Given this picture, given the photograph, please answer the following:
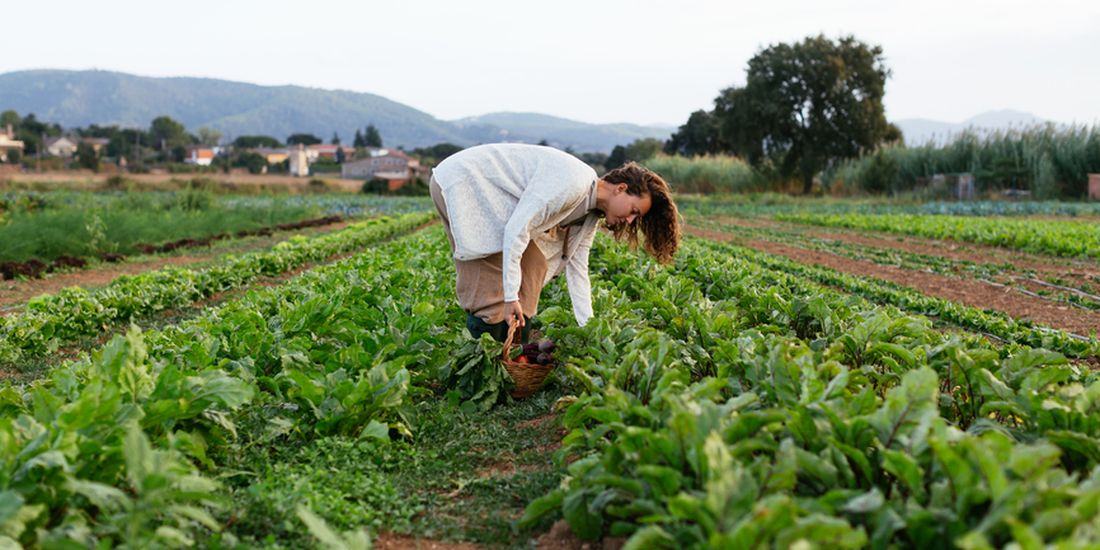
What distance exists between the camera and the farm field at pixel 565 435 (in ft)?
7.19

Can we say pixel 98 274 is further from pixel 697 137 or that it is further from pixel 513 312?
pixel 697 137

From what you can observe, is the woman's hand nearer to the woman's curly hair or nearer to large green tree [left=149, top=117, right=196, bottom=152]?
the woman's curly hair

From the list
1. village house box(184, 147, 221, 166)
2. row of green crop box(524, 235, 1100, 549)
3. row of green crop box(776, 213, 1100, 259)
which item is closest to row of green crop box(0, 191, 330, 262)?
row of green crop box(524, 235, 1100, 549)

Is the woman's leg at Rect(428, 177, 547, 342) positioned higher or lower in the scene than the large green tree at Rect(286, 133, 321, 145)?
lower

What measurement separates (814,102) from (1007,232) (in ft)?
80.1

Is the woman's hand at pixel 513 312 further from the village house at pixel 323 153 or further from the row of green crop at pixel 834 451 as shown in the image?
the village house at pixel 323 153

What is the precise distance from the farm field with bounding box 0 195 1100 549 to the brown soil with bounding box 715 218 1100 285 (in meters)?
6.59

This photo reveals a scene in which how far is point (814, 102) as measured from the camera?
1545 inches

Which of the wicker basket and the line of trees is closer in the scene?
the wicker basket

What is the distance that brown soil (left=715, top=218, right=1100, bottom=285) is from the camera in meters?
12.0

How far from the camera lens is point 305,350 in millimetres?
4617

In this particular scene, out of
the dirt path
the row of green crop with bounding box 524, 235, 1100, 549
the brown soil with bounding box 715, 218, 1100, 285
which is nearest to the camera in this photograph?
the row of green crop with bounding box 524, 235, 1100, 549

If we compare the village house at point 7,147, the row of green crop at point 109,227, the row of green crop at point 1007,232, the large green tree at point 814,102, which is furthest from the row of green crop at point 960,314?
the village house at point 7,147

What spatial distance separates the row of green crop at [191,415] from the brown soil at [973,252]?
976 centimetres
